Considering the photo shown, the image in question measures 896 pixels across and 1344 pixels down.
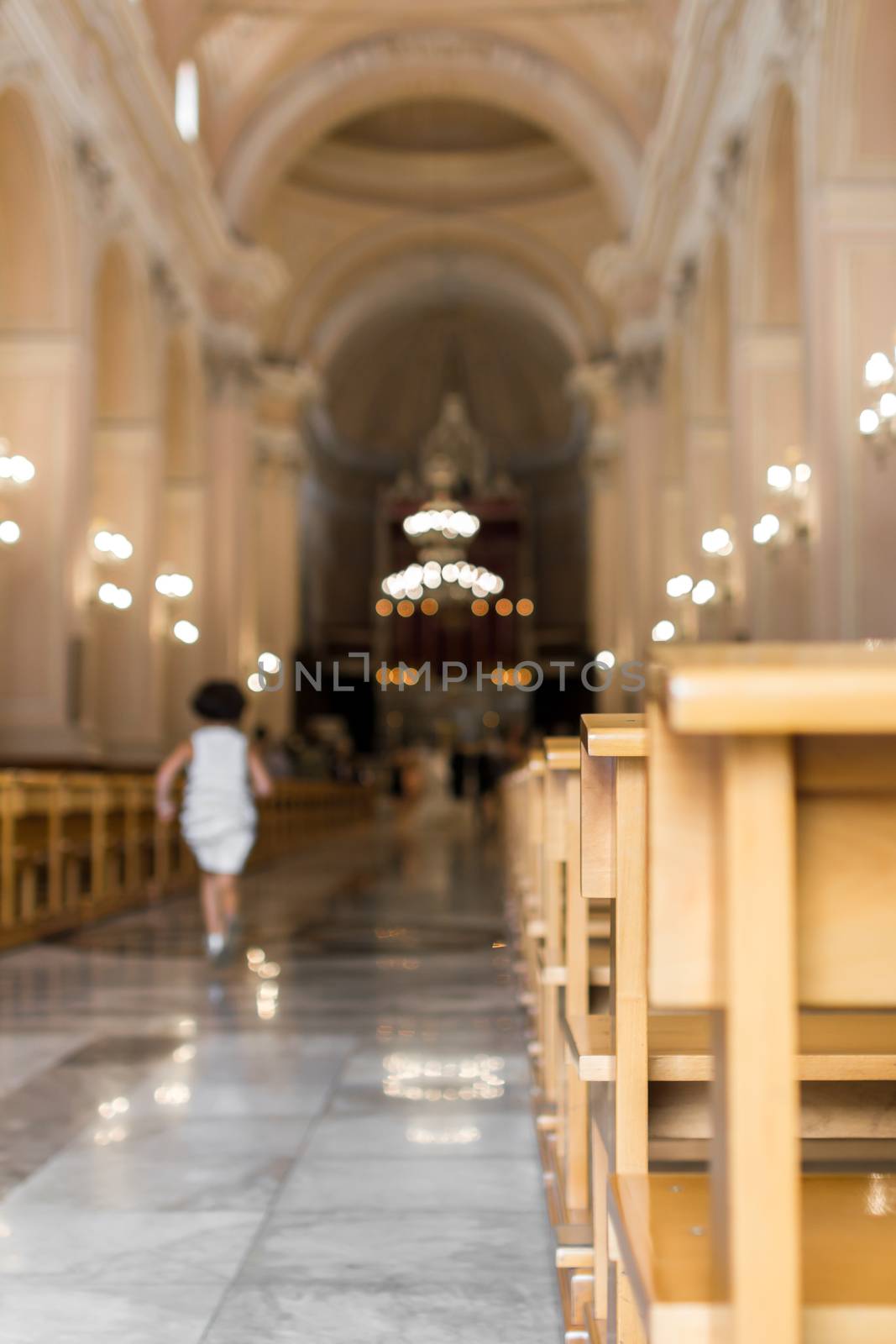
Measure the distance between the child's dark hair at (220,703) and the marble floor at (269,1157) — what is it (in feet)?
3.59

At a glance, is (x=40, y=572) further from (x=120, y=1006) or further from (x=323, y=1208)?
(x=323, y=1208)

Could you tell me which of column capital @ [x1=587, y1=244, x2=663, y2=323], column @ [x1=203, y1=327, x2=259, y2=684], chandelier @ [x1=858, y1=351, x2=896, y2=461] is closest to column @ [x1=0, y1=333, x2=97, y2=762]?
column @ [x1=203, y1=327, x2=259, y2=684]

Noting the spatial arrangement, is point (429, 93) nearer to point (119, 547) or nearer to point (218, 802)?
point (119, 547)

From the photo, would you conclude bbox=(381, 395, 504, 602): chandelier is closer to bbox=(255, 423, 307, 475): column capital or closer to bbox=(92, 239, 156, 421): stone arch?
bbox=(255, 423, 307, 475): column capital

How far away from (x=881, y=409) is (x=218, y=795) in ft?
13.9

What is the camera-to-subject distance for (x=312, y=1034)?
453cm

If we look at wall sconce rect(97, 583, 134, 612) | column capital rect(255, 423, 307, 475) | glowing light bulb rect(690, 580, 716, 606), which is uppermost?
column capital rect(255, 423, 307, 475)

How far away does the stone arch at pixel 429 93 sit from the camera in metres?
17.6

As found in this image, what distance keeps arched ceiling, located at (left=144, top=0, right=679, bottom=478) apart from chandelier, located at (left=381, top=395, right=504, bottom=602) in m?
2.63

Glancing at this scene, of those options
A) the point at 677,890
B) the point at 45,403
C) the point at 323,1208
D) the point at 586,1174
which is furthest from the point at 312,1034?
the point at 45,403

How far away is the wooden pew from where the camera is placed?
33.4 inches

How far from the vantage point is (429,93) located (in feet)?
60.4

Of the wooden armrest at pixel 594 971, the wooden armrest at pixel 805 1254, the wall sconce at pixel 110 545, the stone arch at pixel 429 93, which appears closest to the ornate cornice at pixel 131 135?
the stone arch at pixel 429 93

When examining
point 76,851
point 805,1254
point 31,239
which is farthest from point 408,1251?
point 31,239
